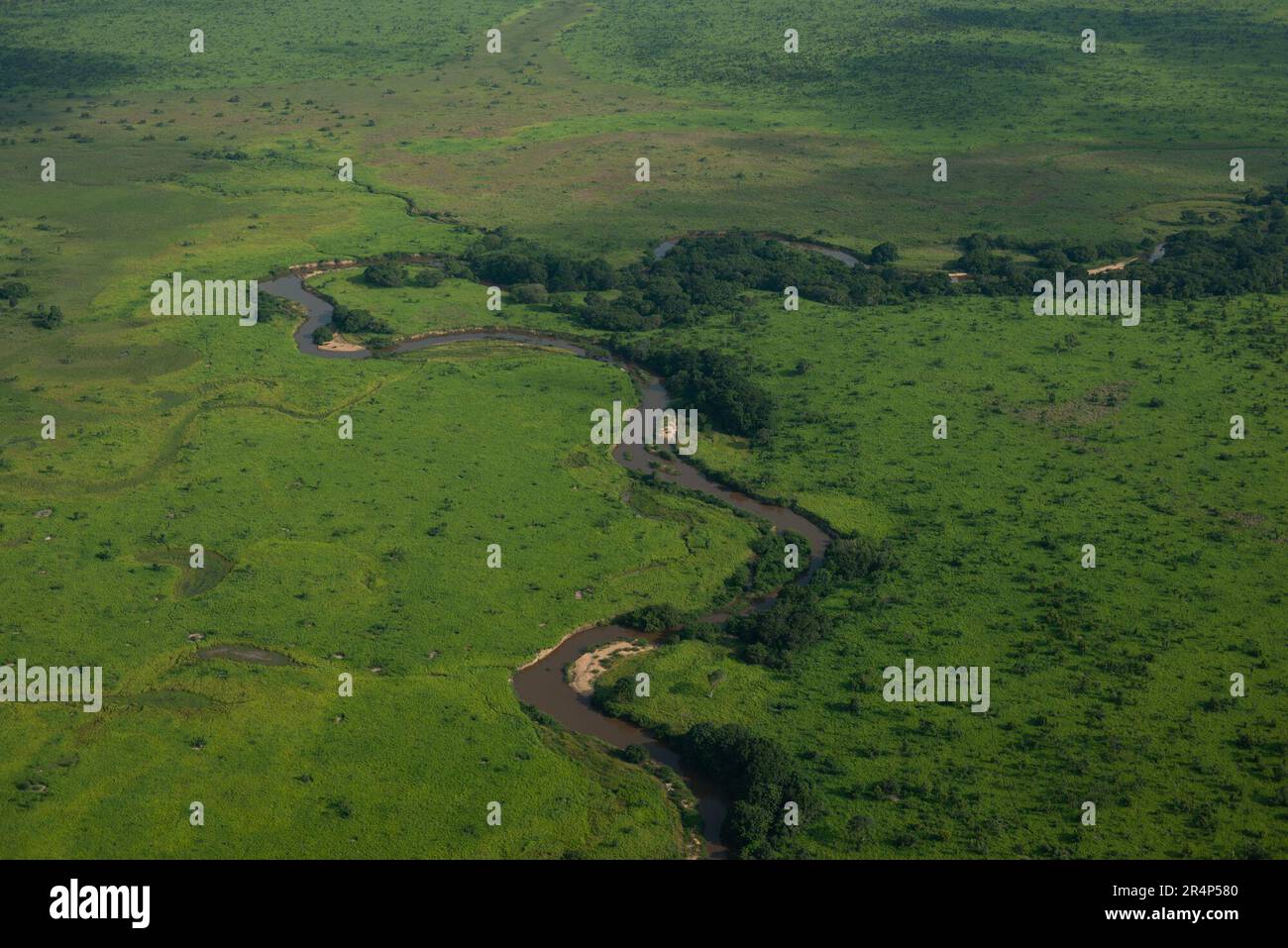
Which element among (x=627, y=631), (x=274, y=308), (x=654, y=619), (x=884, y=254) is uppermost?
(x=884, y=254)

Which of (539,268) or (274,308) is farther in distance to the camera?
(539,268)

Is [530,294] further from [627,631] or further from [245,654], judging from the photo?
[245,654]

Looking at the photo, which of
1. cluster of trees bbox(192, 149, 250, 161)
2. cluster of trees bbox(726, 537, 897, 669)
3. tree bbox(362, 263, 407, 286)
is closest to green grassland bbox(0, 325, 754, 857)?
cluster of trees bbox(726, 537, 897, 669)

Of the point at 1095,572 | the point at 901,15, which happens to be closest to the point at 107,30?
the point at 901,15

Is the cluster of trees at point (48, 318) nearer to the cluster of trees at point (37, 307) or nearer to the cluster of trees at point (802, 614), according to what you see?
the cluster of trees at point (37, 307)

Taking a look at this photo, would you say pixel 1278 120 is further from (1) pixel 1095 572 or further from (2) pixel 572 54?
(1) pixel 1095 572

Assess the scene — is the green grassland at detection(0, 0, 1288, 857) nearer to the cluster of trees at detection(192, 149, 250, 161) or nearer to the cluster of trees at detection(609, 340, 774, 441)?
the cluster of trees at detection(192, 149, 250, 161)

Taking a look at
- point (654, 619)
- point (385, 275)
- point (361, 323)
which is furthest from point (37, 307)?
point (654, 619)
